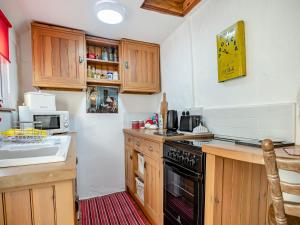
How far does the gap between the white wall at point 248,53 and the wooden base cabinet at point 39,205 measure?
138 centimetres

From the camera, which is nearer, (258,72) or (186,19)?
(258,72)

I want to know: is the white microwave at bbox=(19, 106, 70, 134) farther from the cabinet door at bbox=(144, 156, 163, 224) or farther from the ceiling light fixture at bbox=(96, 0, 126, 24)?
the ceiling light fixture at bbox=(96, 0, 126, 24)

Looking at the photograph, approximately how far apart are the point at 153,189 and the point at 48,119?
1.39 metres

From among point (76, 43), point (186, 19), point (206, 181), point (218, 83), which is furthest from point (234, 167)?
point (76, 43)

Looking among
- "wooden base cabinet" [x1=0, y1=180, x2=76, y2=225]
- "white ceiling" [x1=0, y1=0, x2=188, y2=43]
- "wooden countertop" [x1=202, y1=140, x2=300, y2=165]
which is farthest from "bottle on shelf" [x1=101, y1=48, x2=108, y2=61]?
"wooden base cabinet" [x1=0, y1=180, x2=76, y2=225]

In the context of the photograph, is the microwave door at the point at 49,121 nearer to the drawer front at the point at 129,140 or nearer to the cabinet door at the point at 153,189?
the drawer front at the point at 129,140

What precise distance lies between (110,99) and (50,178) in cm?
198

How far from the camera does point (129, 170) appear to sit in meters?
2.42

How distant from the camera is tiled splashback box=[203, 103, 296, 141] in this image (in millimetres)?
1080

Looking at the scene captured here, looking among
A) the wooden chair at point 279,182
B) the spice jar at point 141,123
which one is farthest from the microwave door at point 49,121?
the wooden chair at point 279,182

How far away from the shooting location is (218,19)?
1.59 meters

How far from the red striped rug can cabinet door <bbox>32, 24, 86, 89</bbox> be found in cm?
157

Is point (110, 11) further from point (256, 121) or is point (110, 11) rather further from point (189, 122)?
point (256, 121)

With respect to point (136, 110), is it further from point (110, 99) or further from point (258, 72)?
point (258, 72)
